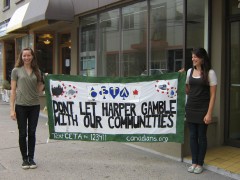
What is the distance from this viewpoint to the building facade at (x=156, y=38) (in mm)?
6348

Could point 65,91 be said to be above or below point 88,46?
below

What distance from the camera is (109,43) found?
29.2 feet

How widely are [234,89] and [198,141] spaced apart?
1.58m

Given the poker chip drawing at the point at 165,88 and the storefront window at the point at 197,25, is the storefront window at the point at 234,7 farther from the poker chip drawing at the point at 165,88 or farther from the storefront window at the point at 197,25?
the poker chip drawing at the point at 165,88

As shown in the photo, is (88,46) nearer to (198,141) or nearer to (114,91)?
(114,91)

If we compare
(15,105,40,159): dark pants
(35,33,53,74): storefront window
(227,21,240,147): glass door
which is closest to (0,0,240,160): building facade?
(227,21,240,147): glass door

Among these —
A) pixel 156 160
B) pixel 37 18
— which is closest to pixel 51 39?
pixel 37 18

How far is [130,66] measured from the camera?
8.10 meters

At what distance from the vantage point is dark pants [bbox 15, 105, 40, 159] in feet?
17.5

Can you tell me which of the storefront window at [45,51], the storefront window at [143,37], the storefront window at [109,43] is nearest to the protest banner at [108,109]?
the storefront window at [143,37]

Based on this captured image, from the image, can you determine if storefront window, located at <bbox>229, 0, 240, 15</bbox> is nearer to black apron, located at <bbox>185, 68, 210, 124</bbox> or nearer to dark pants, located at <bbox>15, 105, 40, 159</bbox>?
black apron, located at <bbox>185, 68, 210, 124</bbox>

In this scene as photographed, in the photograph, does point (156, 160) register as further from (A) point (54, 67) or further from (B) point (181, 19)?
(A) point (54, 67)

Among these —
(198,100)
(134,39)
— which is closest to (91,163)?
(198,100)

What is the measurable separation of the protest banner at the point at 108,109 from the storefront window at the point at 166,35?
45.9 inches
